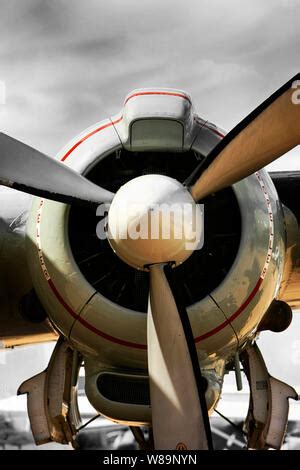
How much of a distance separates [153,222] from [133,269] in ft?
3.41

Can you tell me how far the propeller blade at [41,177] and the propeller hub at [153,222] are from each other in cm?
42

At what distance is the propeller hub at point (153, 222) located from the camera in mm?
3953

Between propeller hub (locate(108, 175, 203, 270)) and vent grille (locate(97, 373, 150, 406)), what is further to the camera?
vent grille (locate(97, 373, 150, 406))

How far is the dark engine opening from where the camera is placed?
4.84 metres

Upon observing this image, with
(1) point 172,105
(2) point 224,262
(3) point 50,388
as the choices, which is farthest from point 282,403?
(1) point 172,105

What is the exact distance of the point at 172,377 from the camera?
166 inches

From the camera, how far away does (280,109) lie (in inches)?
167

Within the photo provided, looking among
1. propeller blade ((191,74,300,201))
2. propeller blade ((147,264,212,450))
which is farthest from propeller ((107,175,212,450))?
propeller blade ((191,74,300,201))

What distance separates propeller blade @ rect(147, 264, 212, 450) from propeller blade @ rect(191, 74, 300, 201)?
0.72m

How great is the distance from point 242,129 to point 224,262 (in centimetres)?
107

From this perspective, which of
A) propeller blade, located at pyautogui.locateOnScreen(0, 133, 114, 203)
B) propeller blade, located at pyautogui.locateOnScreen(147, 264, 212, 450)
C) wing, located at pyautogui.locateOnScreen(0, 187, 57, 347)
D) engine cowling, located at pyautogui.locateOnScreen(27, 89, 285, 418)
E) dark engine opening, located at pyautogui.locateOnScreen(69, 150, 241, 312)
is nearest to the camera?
propeller blade, located at pyautogui.locateOnScreen(147, 264, 212, 450)

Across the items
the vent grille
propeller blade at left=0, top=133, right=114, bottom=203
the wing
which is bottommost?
the vent grille

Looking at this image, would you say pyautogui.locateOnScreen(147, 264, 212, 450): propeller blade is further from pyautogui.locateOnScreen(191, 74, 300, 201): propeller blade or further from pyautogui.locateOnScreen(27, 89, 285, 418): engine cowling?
pyautogui.locateOnScreen(191, 74, 300, 201): propeller blade
